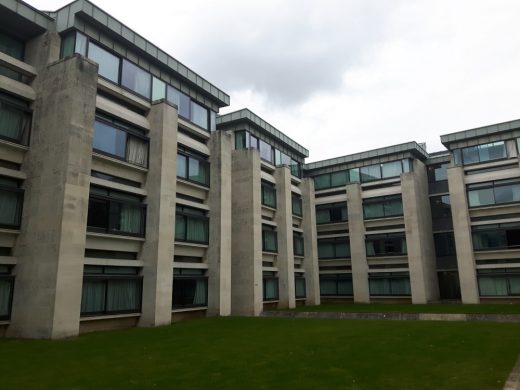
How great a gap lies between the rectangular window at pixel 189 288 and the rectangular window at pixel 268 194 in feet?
41.1

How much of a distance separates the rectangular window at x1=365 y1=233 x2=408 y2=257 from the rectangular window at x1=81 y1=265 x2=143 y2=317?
32283 millimetres

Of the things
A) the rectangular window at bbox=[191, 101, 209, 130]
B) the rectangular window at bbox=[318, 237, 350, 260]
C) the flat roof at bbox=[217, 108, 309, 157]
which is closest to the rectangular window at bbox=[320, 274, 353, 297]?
the rectangular window at bbox=[318, 237, 350, 260]

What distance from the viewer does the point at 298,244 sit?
5078 cm

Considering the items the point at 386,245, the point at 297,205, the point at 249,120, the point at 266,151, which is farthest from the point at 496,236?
the point at 249,120

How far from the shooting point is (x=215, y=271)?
117ft

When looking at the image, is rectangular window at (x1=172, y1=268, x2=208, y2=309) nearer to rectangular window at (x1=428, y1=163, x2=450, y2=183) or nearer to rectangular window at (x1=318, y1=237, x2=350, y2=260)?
rectangular window at (x1=318, y1=237, x2=350, y2=260)

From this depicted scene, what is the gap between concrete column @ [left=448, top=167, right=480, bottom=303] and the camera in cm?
4472

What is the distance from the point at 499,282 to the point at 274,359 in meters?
37.5

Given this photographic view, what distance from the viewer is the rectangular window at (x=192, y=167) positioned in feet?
113

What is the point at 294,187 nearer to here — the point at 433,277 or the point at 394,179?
the point at 394,179

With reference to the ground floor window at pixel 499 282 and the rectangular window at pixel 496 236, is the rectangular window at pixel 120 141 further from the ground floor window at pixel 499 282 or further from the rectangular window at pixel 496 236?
the ground floor window at pixel 499 282

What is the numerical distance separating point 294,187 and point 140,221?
26080mm

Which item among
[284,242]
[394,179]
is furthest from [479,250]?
[284,242]

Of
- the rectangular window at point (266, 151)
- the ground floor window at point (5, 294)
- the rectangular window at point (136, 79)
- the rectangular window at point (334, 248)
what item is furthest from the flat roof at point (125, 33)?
the rectangular window at point (334, 248)
